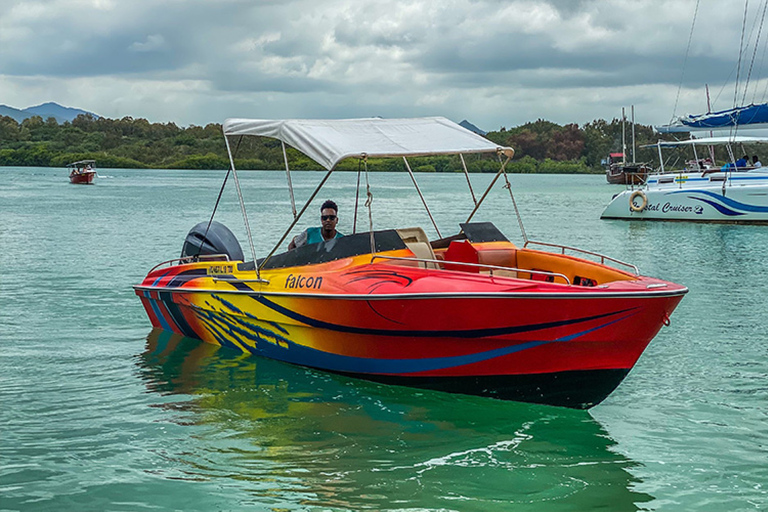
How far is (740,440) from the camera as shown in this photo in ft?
23.8

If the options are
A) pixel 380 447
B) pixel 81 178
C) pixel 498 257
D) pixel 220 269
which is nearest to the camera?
pixel 380 447

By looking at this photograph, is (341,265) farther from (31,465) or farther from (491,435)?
(31,465)

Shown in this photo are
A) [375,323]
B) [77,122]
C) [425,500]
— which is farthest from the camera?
[77,122]

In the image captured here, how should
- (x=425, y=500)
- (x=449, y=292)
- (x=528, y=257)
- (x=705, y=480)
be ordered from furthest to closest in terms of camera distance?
(x=528, y=257)
(x=449, y=292)
(x=705, y=480)
(x=425, y=500)

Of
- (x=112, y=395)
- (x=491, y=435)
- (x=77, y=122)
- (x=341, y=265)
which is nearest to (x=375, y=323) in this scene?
(x=341, y=265)

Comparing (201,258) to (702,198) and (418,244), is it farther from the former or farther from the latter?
(702,198)

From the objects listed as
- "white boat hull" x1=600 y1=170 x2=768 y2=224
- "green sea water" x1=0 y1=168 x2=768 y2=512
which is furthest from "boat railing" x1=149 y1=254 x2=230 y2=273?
"white boat hull" x1=600 y1=170 x2=768 y2=224

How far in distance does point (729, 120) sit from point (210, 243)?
24549 mm

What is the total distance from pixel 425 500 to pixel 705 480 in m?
2.12

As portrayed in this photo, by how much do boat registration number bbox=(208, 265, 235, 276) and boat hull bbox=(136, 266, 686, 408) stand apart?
819mm

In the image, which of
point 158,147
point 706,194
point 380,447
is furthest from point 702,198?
point 158,147

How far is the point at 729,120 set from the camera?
1198 inches

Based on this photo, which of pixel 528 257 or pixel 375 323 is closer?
pixel 375 323

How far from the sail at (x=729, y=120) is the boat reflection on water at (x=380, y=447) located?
2512 cm
